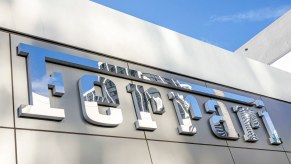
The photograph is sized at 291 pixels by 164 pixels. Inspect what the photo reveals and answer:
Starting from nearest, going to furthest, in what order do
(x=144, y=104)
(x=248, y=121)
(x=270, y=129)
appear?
(x=144, y=104) < (x=248, y=121) < (x=270, y=129)

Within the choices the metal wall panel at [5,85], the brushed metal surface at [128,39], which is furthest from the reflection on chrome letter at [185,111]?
the metal wall panel at [5,85]

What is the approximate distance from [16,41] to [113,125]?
3.95 ft

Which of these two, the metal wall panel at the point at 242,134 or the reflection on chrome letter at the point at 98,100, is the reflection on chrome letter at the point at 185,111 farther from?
the reflection on chrome letter at the point at 98,100

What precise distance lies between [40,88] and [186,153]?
1.80 metres

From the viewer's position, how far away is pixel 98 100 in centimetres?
343

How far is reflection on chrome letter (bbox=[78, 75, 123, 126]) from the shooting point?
10.7 ft

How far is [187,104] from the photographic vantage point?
14.4 feet

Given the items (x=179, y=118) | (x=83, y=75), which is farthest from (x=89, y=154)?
(x=179, y=118)

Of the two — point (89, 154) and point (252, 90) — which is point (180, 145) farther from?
point (252, 90)

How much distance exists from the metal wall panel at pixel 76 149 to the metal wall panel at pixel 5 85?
0.46ft

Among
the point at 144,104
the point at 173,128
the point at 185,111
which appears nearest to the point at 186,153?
the point at 173,128

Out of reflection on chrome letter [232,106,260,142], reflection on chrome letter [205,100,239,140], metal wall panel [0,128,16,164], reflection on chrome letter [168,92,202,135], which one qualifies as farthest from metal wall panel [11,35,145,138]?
reflection on chrome letter [232,106,260,142]

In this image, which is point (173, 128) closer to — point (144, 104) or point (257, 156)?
point (144, 104)

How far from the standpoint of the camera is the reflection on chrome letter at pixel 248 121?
4.94 metres
